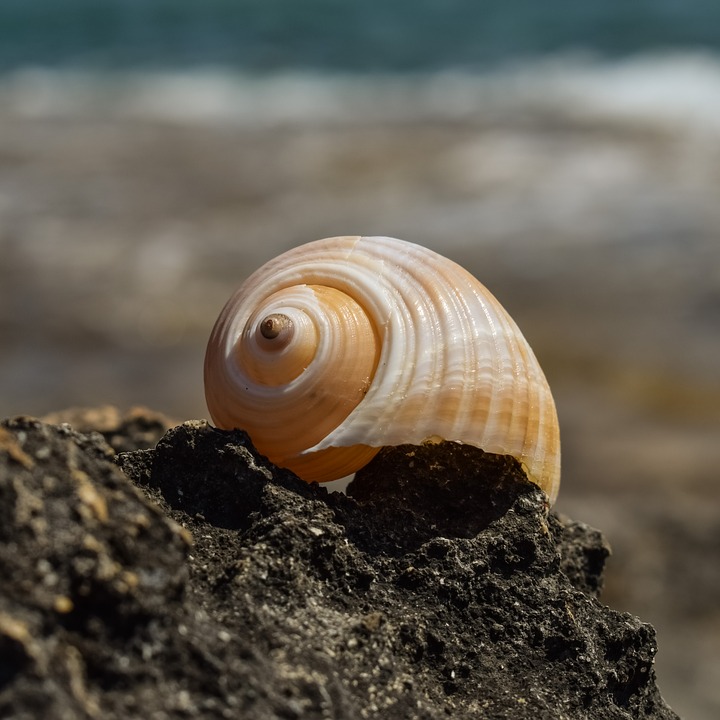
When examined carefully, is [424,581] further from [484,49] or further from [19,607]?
[484,49]

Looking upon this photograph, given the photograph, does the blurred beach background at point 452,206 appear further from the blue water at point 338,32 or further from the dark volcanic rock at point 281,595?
the dark volcanic rock at point 281,595

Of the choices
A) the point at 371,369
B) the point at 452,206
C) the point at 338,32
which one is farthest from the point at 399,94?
the point at 371,369

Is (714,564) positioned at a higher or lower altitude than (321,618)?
higher

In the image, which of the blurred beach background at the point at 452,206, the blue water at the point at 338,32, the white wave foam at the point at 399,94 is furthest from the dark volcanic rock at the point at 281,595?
the blue water at the point at 338,32

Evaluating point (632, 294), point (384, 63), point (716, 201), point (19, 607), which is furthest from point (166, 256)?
point (384, 63)

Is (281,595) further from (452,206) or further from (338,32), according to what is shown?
(338,32)

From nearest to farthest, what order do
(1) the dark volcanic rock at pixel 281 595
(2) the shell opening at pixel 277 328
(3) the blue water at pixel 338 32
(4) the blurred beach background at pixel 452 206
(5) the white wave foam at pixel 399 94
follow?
(1) the dark volcanic rock at pixel 281 595
(2) the shell opening at pixel 277 328
(4) the blurred beach background at pixel 452 206
(5) the white wave foam at pixel 399 94
(3) the blue water at pixel 338 32
